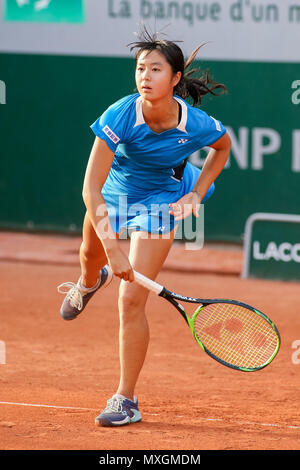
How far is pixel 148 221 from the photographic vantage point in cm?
418

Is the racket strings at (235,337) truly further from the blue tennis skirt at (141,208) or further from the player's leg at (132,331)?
the blue tennis skirt at (141,208)

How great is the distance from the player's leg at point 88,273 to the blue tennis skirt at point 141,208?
148 mm

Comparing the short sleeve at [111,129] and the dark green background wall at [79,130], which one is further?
the dark green background wall at [79,130]

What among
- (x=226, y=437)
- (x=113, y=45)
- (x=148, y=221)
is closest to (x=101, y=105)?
(x=113, y=45)

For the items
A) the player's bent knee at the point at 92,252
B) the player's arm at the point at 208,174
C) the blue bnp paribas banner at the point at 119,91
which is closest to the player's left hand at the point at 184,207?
the player's arm at the point at 208,174

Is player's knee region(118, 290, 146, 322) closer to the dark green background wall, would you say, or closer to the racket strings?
the racket strings

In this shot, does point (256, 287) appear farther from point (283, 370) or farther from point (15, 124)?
point (15, 124)

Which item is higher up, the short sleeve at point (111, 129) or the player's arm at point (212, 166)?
the short sleeve at point (111, 129)

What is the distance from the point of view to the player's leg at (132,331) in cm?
406

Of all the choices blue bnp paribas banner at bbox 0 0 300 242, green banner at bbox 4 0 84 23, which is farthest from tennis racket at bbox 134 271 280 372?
green banner at bbox 4 0 84 23

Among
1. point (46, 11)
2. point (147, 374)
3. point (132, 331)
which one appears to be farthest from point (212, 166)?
point (46, 11)

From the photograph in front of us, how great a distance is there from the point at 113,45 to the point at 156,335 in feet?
10.8

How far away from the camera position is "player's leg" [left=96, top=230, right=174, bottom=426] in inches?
A: 160

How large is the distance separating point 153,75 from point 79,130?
4.65 metres
